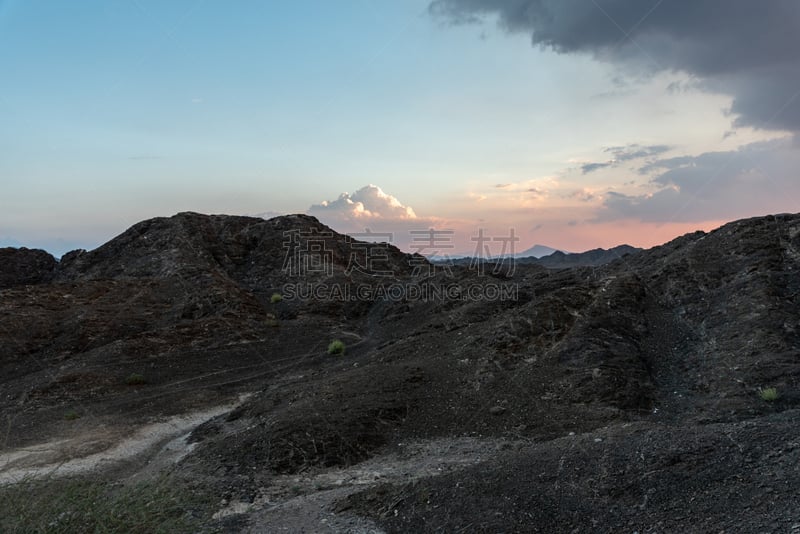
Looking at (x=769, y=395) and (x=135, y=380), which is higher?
(x=769, y=395)

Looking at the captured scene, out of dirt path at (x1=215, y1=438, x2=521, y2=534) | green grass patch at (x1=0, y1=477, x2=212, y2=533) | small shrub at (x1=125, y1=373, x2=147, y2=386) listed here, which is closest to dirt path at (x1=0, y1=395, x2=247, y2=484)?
dirt path at (x1=215, y1=438, x2=521, y2=534)

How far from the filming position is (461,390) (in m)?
15.0

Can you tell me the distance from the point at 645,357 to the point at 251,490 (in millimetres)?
11810

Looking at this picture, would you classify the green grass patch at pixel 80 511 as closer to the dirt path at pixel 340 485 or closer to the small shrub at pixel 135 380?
the dirt path at pixel 340 485

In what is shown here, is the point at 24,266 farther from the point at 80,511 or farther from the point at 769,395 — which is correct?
the point at 769,395

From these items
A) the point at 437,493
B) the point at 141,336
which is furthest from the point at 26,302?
the point at 437,493

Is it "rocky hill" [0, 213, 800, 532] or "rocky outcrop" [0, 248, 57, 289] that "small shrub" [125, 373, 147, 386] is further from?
"rocky outcrop" [0, 248, 57, 289]

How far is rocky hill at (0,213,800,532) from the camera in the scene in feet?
24.6

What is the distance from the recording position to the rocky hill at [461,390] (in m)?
7.50

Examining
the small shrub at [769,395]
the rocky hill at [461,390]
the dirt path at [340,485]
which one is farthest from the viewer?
the small shrub at [769,395]

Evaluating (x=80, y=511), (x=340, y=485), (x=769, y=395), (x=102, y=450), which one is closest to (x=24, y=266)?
(x=102, y=450)

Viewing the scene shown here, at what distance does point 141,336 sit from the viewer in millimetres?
25250

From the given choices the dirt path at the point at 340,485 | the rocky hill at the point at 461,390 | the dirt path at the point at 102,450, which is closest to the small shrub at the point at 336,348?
the rocky hill at the point at 461,390

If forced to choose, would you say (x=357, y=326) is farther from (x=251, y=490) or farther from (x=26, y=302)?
(x=251, y=490)
